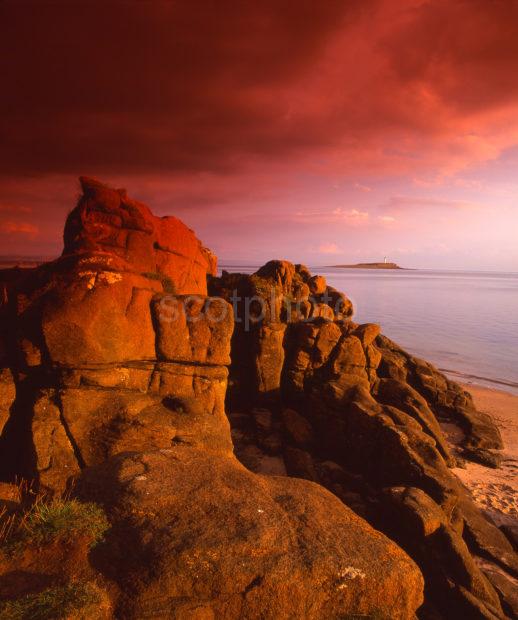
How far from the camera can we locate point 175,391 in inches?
648

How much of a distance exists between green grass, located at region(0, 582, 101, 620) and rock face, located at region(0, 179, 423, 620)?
23.5 inches

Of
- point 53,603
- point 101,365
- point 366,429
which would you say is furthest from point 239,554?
point 366,429

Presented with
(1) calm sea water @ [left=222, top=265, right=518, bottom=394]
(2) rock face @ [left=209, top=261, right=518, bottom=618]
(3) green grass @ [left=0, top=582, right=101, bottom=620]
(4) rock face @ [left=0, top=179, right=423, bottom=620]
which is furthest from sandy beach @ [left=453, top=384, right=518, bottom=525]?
(3) green grass @ [left=0, top=582, right=101, bottom=620]

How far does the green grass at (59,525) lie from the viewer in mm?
6344

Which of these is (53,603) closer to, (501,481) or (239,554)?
(239,554)

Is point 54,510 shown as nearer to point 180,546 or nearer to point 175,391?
point 180,546

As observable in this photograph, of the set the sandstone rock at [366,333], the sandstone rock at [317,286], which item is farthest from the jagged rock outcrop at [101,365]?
the sandstone rock at [317,286]

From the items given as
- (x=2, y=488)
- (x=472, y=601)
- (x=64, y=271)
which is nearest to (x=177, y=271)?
(x=64, y=271)

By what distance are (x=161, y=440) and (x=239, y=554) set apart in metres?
7.64

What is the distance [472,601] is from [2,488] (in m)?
16.9

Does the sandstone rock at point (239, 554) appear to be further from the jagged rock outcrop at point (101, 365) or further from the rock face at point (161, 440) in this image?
the jagged rock outcrop at point (101, 365)

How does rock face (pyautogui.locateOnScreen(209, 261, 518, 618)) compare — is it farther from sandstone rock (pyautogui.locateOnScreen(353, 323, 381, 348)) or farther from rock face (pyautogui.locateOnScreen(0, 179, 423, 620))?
rock face (pyautogui.locateOnScreen(0, 179, 423, 620))

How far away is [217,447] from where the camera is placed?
14.2 meters

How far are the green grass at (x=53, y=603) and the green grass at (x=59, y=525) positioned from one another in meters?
1.04
